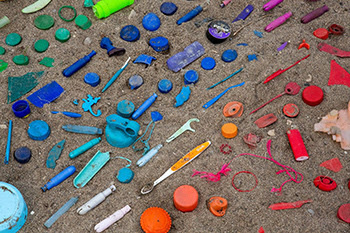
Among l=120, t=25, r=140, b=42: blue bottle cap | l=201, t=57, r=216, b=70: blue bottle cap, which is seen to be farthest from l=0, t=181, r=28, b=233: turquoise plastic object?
l=201, t=57, r=216, b=70: blue bottle cap

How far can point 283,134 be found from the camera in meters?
2.66

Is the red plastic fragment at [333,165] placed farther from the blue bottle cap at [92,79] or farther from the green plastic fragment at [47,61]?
the green plastic fragment at [47,61]

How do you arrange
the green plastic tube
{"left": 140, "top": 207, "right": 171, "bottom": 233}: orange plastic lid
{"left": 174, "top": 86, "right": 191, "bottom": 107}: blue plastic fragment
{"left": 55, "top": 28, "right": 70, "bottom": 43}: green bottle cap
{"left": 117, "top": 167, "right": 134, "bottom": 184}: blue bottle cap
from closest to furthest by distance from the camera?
{"left": 140, "top": 207, "right": 171, "bottom": 233}: orange plastic lid < {"left": 117, "top": 167, "right": 134, "bottom": 184}: blue bottle cap < {"left": 174, "top": 86, "right": 191, "bottom": 107}: blue plastic fragment < {"left": 55, "top": 28, "right": 70, "bottom": 43}: green bottle cap < the green plastic tube

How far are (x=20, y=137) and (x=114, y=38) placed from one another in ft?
3.52

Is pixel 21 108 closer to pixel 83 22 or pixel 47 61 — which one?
pixel 47 61

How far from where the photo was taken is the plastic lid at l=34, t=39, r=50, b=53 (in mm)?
3071

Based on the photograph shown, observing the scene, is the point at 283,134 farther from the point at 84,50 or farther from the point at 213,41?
the point at 84,50

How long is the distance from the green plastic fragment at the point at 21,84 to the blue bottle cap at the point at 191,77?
1.08m

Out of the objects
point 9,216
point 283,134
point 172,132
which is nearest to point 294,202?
point 283,134

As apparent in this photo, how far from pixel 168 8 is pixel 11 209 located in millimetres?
1971

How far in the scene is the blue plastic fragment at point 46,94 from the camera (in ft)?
9.27

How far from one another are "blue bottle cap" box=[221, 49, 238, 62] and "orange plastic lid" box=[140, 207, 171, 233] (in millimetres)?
1295

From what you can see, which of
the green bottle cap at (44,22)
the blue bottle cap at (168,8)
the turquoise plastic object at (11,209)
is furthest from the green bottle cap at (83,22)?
the turquoise plastic object at (11,209)

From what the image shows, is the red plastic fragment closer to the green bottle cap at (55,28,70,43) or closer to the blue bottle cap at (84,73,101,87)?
the blue bottle cap at (84,73,101,87)
